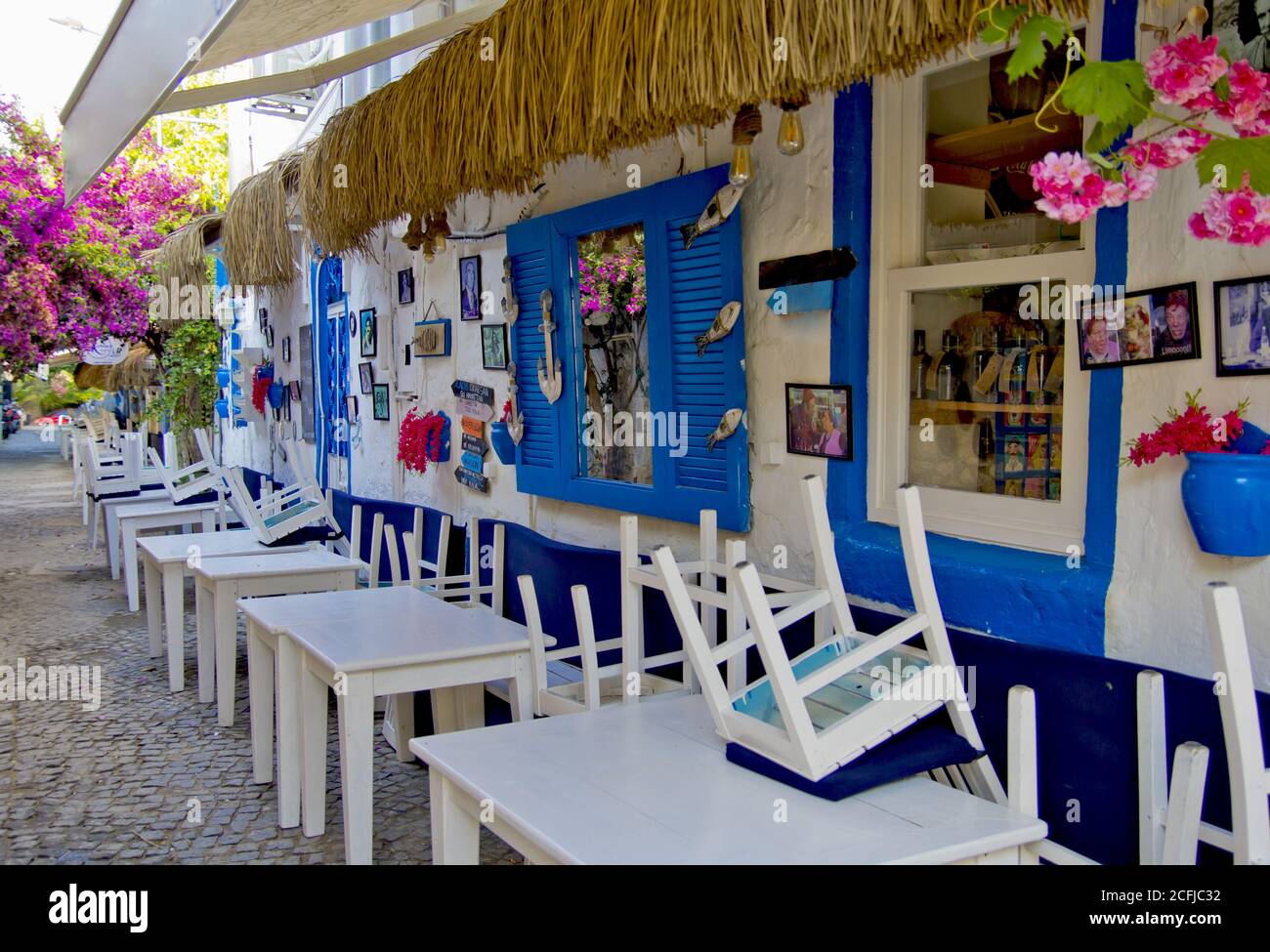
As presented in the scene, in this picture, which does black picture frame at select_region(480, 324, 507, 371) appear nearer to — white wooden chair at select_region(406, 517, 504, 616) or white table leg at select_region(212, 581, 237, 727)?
white wooden chair at select_region(406, 517, 504, 616)

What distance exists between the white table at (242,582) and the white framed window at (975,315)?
2.71 meters

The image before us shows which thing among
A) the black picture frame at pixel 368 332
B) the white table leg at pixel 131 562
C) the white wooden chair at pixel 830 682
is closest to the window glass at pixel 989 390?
the white wooden chair at pixel 830 682

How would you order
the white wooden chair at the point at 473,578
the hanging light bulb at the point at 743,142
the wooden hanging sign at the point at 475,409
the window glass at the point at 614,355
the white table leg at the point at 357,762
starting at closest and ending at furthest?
the hanging light bulb at the point at 743,142
the white table leg at the point at 357,762
the window glass at the point at 614,355
the white wooden chair at the point at 473,578
the wooden hanging sign at the point at 475,409

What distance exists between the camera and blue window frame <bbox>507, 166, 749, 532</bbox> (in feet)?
11.3

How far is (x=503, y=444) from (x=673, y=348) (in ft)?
4.86

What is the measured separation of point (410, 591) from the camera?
4191mm

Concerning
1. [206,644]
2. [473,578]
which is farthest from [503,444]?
[206,644]

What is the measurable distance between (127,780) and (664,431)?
250 centimetres

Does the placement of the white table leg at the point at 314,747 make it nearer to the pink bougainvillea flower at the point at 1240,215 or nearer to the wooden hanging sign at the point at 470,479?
the wooden hanging sign at the point at 470,479

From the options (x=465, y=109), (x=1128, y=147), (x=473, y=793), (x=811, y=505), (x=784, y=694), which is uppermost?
(x=465, y=109)

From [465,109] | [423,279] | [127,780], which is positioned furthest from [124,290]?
[465,109]

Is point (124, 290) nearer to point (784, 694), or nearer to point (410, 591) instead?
point (410, 591)

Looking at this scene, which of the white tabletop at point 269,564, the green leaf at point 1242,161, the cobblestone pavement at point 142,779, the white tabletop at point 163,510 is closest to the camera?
the green leaf at point 1242,161

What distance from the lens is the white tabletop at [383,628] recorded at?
3.18m
